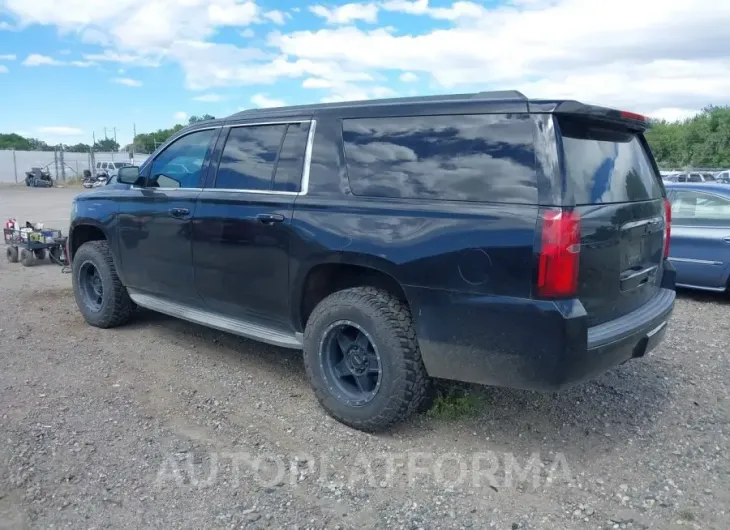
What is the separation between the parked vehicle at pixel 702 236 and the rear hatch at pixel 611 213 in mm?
3922

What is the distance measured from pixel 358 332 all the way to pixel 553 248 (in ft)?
4.58

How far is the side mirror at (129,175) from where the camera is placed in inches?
207

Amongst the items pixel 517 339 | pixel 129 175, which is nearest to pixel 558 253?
pixel 517 339

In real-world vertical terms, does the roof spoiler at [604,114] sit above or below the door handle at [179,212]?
above

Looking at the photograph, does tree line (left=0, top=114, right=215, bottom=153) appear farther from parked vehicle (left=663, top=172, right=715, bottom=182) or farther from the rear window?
the rear window

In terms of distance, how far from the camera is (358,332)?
12.8 feet

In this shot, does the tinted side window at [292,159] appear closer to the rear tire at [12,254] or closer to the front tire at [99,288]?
the front tire at [99,288]

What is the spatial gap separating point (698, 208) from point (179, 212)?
20.1 feet

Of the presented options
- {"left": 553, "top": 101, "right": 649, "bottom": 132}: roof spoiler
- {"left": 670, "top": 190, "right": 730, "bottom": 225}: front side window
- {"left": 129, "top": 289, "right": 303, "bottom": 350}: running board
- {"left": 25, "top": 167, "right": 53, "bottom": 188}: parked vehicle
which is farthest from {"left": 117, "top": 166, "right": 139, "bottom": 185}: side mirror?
{"left": 25, "top": 167, "right": 53, "bottom": 188}: parked vehicle

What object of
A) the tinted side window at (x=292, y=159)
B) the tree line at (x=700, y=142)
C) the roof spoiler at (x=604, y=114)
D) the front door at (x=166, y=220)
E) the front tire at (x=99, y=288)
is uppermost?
the tree line at (x=700, y=142)

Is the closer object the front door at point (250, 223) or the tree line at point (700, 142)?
the front door at point (250, 223)

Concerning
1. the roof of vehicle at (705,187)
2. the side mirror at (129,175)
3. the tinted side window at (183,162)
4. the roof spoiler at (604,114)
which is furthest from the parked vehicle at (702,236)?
the side mirror at (129,175)

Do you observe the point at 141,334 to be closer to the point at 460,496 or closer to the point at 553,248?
the point at 460,496

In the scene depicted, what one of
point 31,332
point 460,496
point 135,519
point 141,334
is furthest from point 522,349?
point 31,332
